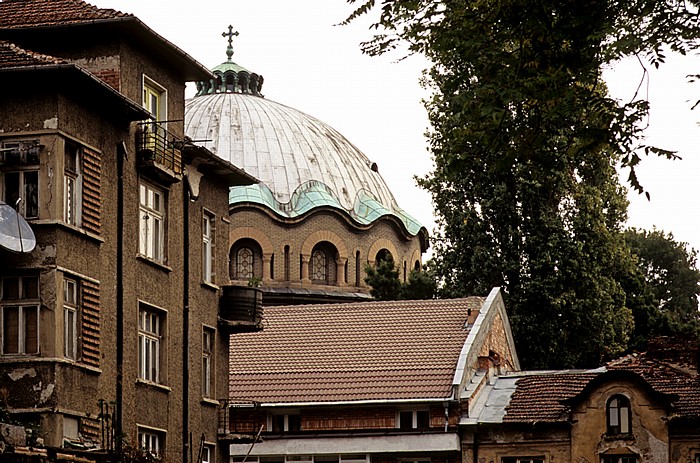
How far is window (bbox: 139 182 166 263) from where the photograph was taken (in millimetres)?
25266

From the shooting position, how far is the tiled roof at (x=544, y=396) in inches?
1423

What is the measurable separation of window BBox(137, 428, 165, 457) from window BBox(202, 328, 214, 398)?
2.61 m

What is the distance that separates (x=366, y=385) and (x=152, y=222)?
41.0 ft

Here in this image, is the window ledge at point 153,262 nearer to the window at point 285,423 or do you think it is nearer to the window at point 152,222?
the window at point 152,222

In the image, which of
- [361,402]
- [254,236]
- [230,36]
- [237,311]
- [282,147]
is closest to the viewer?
[237,311]

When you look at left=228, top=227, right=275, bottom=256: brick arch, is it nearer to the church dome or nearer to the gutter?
the church dome

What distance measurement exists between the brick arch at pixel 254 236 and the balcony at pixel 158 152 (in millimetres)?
29231

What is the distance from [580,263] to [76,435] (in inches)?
1001

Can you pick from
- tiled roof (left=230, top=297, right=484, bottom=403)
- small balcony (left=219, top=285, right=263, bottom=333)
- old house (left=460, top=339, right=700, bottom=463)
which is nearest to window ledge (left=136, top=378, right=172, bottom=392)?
small balcony (left=219, top=285, right=263, bottom=333)

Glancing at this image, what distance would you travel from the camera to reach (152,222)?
25750mm

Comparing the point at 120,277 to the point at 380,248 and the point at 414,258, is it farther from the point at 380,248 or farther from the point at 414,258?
the point at 414,258

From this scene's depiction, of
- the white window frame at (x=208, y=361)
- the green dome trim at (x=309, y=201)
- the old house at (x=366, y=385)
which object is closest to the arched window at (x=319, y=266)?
the green dome trim at (x=309, y=201)

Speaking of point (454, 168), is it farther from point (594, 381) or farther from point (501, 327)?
point (501, 327)

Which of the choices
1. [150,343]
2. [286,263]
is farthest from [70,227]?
[286,263]
